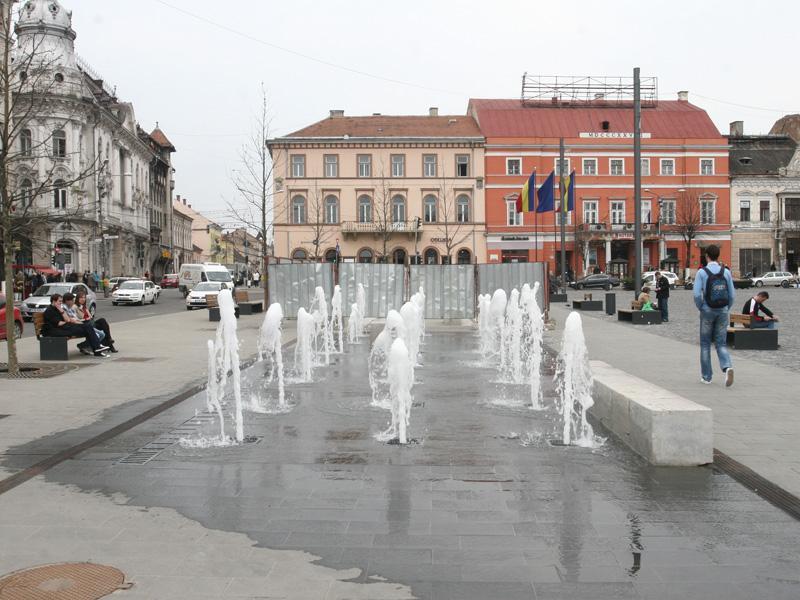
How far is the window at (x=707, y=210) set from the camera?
65.5 m

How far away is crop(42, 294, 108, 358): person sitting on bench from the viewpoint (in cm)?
1389

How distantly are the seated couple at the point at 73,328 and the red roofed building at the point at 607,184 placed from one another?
5129cm

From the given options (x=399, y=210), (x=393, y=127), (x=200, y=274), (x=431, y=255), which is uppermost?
(x=393, y=127)

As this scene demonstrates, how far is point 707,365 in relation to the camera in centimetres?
1021

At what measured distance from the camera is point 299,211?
65.1 metres

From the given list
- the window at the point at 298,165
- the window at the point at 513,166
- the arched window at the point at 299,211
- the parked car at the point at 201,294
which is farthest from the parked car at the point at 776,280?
the parked car at the point at 201,294

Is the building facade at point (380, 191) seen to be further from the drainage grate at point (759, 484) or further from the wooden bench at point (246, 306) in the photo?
the drainage grate at point (759, 484)

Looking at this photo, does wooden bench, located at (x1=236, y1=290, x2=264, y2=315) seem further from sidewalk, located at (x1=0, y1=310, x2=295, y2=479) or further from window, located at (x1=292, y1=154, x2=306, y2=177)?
window, located at (x1=292, y1=154, x2=306, y2=177)

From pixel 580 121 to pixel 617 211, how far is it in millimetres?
8312

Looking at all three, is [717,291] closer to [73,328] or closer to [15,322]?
[73,328]

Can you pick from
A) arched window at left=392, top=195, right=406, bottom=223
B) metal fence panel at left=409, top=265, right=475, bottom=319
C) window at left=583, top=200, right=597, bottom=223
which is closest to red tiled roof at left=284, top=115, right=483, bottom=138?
arched window at left=392, top=195, right=406, bottom=223

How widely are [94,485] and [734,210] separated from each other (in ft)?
228

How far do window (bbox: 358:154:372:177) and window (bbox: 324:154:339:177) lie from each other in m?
1.93


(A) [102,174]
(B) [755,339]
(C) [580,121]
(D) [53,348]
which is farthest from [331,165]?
(B) [755,339]
